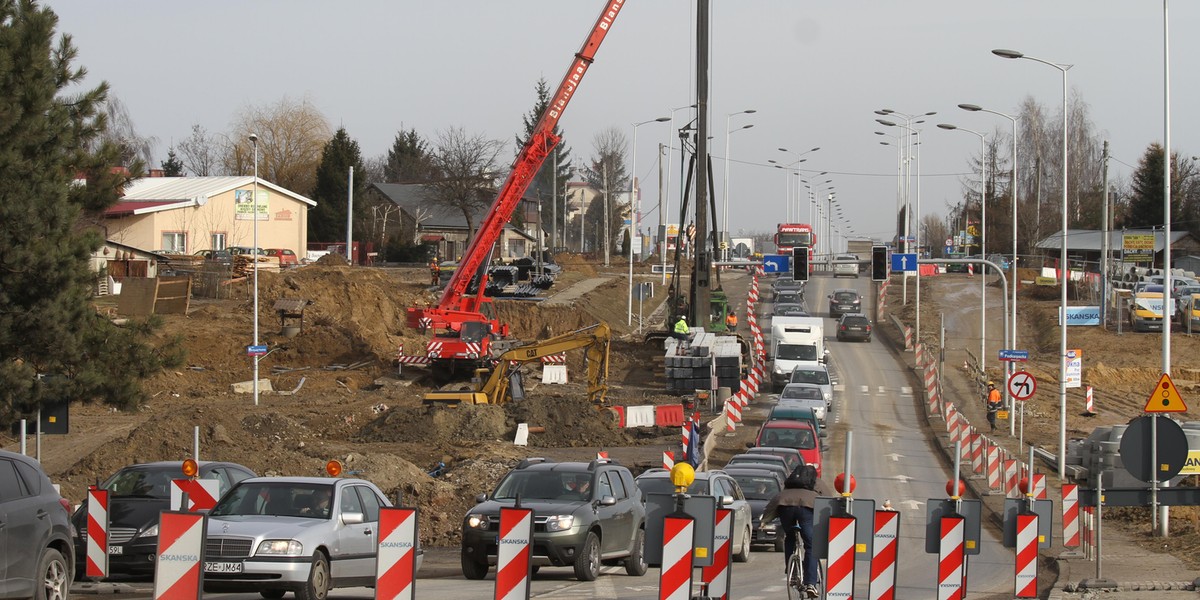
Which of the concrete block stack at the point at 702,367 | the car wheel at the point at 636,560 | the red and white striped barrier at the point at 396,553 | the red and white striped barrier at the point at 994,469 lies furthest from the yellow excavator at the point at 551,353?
the red and white striped barrier at the point at 396,553

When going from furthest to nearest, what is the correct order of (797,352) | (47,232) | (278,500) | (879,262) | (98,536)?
(797,352) → (879,262) → (47,232) → (98,536) → (278,500)

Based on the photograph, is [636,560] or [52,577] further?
[636,560]

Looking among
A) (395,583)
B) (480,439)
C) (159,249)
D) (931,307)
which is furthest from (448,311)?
(931,307)

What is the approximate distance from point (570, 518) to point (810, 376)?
2952 cm

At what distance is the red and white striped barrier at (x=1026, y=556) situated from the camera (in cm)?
1491

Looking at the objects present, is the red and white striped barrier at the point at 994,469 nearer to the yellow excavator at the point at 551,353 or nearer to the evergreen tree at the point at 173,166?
the yellow excavator at the point at 551,353

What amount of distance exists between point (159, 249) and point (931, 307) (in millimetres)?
42961

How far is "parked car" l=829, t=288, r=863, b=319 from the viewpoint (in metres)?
72.2

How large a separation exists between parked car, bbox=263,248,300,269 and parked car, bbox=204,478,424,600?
54883 mm

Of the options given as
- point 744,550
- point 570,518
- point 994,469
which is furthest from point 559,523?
point 994,469

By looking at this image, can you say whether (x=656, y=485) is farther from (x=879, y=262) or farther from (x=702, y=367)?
(x=879, y=262)

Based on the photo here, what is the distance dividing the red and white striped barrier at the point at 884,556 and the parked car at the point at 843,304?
60505 mm

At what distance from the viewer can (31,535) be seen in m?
11.2

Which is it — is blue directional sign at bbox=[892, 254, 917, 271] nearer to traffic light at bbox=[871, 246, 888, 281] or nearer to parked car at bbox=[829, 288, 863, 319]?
traffic light at bbox=[871, 246, 888, 281]
